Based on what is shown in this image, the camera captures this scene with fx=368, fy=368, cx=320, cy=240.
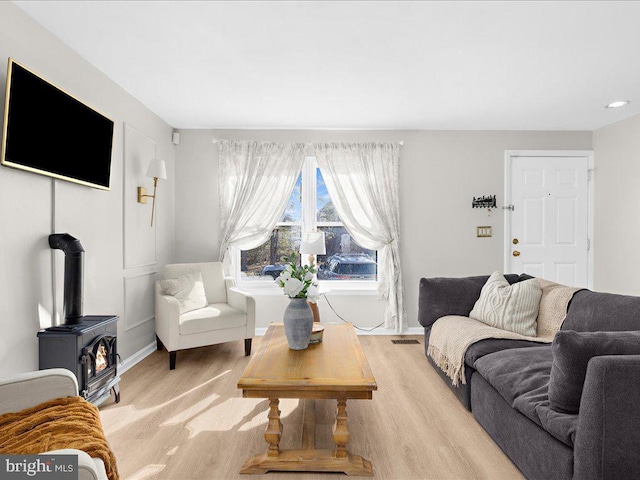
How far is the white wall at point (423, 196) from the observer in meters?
4.47

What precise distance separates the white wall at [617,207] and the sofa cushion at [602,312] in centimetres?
209

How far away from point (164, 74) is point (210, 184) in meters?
1.63

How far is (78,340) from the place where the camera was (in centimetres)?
224

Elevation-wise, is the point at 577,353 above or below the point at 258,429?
above

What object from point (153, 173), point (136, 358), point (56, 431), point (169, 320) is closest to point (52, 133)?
point (153, 173)

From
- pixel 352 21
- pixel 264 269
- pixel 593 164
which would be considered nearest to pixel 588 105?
pixel 593 164

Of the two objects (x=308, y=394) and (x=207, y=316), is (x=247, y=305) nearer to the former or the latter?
(x=207, y=316)

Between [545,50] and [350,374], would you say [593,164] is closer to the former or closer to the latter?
[545,50]

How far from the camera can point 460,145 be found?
454 cm

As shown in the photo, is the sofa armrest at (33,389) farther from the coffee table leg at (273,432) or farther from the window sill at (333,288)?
the window sill at (333,288)

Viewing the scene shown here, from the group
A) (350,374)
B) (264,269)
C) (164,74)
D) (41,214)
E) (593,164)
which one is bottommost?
(350,374)

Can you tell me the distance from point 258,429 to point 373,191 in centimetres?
296

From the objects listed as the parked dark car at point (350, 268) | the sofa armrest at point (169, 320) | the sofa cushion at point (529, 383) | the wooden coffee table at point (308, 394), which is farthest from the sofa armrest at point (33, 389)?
the parked dark car at point (350, 268)

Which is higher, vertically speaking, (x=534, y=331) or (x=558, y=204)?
(x=558, y=204)
